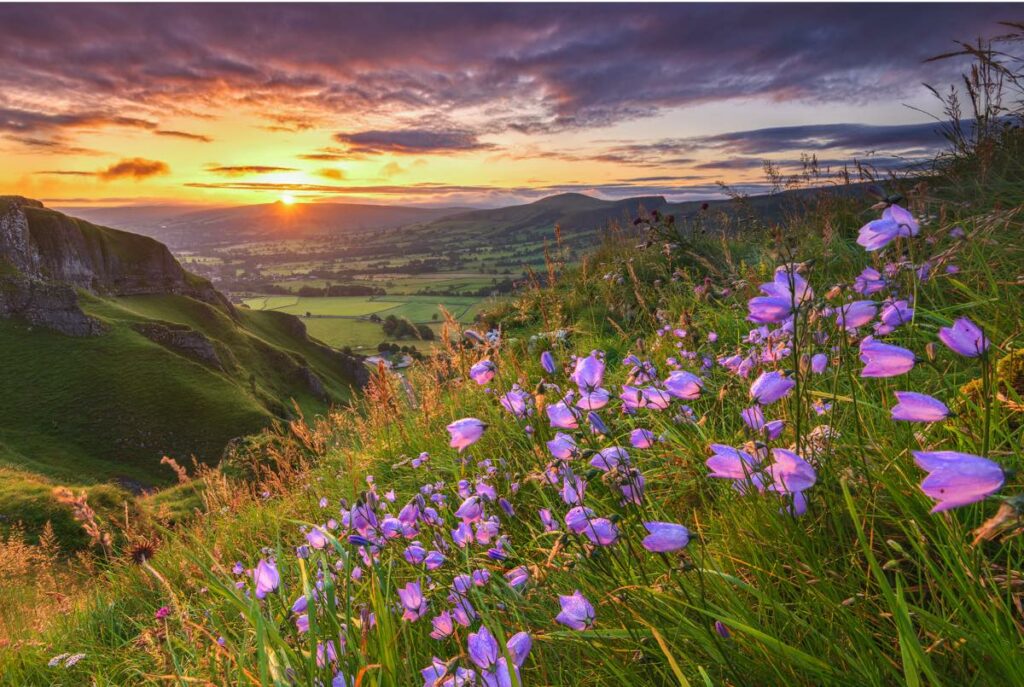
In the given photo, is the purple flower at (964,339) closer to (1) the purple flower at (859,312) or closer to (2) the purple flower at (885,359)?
(2) the purple flower at (885,359)

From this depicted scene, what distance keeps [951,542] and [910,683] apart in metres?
0.59

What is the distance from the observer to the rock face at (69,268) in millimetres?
86625

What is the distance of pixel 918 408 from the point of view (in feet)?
4.27

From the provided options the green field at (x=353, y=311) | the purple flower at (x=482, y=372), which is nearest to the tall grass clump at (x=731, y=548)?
the purple flower at (x=482, y=372)

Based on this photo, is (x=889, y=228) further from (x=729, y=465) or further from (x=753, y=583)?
(x=753, y=583)

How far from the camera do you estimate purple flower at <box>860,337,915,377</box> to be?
147 centimetres

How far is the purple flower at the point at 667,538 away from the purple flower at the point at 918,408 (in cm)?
57

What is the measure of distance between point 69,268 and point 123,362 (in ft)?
159

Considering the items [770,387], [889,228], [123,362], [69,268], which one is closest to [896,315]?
[889,228]

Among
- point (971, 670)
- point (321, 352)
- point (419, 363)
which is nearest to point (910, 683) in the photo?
point (971, 670)

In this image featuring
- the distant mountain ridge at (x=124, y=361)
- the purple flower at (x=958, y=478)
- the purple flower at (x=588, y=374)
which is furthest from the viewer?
the distant mountain ridge at (x=124, y=361)

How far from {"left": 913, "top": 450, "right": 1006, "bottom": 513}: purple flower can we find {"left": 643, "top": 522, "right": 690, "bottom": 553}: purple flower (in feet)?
1.77

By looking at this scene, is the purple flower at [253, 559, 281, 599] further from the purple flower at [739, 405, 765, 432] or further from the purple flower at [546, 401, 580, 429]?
the purple flower at [739, 405, 765, 432]

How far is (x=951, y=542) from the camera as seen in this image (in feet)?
4.89
